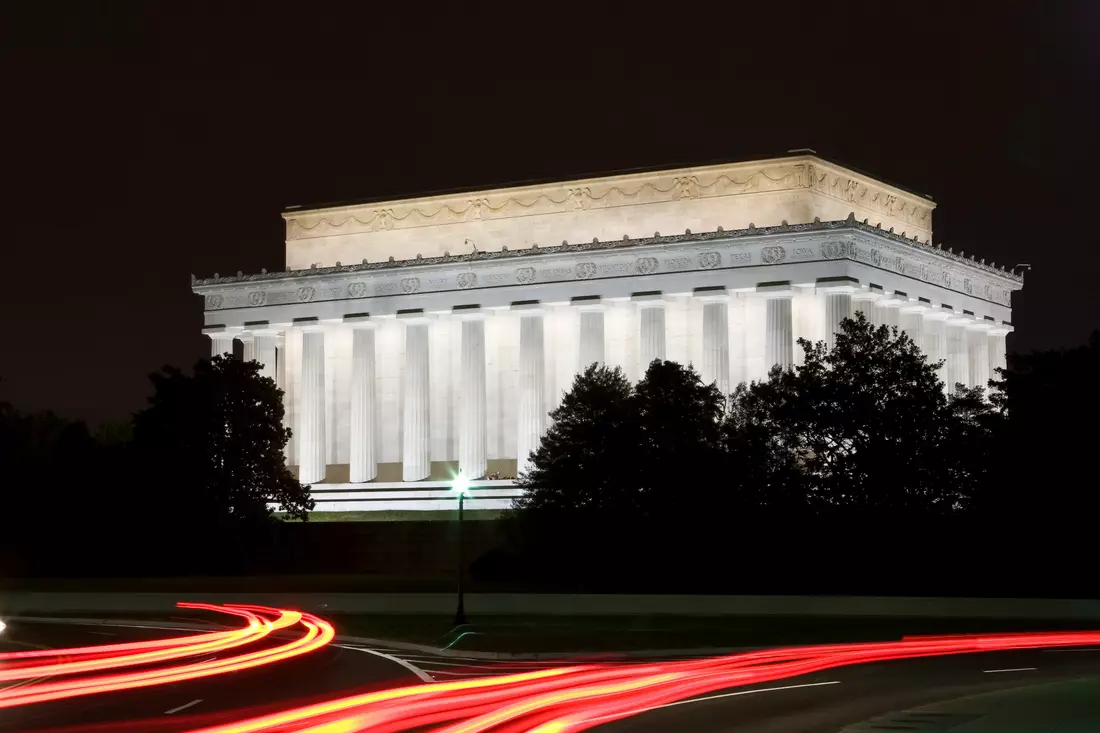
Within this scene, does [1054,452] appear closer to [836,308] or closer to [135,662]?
[836,308]

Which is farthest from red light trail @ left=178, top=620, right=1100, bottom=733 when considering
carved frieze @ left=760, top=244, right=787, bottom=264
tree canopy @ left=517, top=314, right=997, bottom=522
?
carved frieze @ left=760, top=244, right=787, bottom=264

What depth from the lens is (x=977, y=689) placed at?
3800cm

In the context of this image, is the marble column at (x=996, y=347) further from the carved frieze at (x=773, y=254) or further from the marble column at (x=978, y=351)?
the carved frieze at (x=773, y=254)

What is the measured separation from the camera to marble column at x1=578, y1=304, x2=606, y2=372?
347 ft

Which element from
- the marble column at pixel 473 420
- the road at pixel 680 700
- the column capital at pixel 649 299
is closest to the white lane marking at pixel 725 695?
the road at pixel 680 700

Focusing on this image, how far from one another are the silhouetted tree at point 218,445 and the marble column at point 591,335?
1920cm

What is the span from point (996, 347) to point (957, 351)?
209 inches

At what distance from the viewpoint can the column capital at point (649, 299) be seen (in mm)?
104188

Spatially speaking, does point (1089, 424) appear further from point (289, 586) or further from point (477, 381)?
point (477, 381)

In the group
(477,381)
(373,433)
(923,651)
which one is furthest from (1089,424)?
(373,433)

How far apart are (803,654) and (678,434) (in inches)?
1270

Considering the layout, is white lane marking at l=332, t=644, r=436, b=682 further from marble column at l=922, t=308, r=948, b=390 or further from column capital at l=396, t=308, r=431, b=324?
marble column at l=922, t=308, r=948, b=390

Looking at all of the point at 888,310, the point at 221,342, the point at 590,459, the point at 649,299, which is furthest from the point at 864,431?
the point at 221,342

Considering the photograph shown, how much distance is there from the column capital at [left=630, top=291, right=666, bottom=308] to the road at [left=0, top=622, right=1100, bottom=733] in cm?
5524
